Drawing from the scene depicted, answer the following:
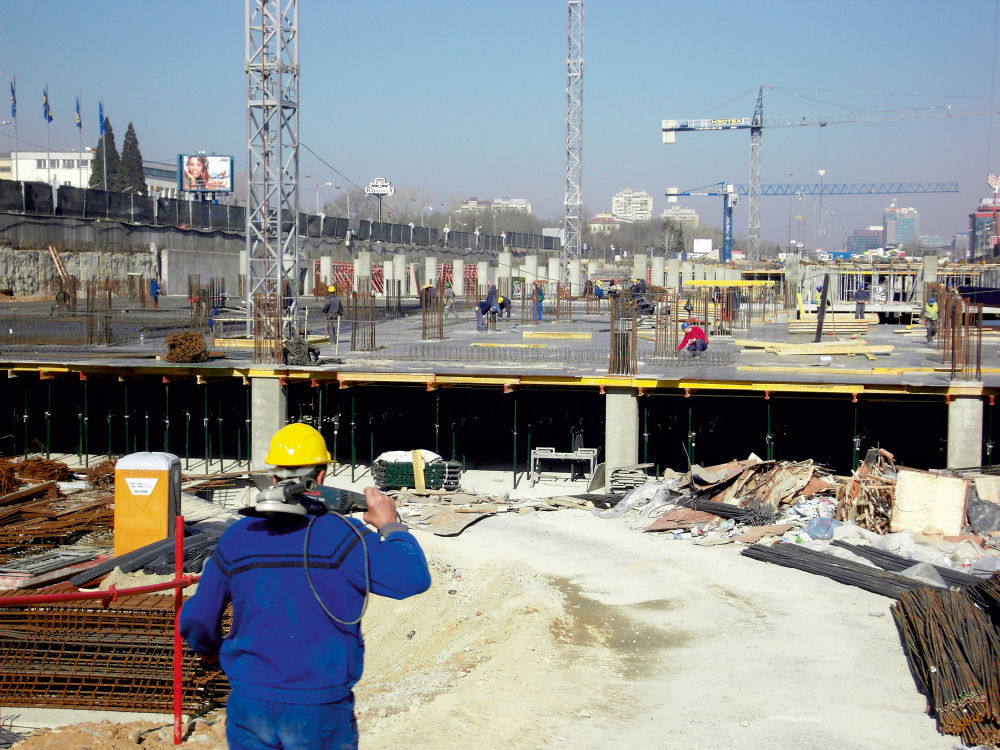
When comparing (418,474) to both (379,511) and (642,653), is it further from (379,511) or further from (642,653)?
(379,511)

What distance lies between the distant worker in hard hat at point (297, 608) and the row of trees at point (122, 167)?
8466 centimetres

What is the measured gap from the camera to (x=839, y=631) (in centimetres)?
1186

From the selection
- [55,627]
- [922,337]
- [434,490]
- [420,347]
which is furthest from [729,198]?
[55,627]

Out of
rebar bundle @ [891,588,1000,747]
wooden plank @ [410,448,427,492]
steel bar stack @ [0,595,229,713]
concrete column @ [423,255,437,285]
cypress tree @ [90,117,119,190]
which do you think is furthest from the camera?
cypress tree @ [90,117,119,190]

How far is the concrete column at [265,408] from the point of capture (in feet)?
72.6

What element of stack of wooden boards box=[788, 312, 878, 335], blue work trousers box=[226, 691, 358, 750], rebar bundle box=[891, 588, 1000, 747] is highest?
stack of wooden boards box=[788, 312, 878, 335]

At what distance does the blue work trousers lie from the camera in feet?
12.6

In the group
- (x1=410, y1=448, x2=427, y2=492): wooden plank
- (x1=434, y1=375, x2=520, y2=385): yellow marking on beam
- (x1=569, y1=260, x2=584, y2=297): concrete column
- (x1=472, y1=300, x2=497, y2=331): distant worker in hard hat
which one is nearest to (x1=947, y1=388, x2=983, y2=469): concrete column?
(x1=434, y1=375, x2=520, y2=385): yellow marking on beam

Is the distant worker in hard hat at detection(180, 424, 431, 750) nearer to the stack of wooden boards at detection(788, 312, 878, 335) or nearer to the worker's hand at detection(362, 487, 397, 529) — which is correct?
the worker's hand at detection(362, 487, 397, 529)

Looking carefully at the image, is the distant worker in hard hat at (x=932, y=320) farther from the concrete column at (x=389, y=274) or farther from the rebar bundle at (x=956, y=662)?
the concrete column at (x=389, y=274)

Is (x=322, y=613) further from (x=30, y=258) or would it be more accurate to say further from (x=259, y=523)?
(x=30, y=258)

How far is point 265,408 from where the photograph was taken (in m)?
22.3

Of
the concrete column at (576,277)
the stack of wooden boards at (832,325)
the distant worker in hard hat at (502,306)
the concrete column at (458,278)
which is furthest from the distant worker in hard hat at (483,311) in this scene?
the concrete column at (576,277)

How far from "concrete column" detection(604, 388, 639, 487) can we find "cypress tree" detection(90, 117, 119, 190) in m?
69.4
